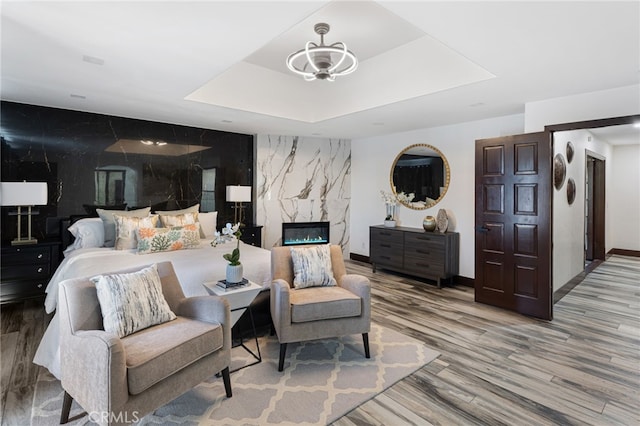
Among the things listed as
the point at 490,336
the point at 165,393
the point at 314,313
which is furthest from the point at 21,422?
the point at 490,336

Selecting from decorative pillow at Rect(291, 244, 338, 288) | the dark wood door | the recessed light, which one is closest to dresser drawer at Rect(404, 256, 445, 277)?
the dark wood door

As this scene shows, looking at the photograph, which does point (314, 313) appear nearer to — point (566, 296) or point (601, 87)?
point (601, 87)

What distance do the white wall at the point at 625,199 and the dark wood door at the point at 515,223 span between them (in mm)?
4832

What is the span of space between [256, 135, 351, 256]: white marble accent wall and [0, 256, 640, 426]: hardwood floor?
2.40 meters

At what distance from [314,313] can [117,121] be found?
403 centimetres

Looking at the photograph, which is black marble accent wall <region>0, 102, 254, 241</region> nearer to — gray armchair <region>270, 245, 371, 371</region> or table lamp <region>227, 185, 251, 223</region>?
table lamp <region>227, 185, 251, 223</region>

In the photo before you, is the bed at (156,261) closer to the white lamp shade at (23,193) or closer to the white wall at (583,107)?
the white lamp shade at (23,193)

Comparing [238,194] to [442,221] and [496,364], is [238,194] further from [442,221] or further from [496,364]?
[496,364]

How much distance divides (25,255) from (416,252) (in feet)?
16.6

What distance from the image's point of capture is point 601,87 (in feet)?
10.6

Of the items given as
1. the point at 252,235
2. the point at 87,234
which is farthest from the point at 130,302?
the point at 252,235

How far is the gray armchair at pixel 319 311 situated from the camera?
2.60 metres

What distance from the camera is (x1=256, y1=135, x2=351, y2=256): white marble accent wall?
589 centimetres

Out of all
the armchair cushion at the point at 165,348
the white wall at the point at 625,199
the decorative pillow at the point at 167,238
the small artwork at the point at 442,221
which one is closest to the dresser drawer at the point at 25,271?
the decorative pillow at the point at 167,238
